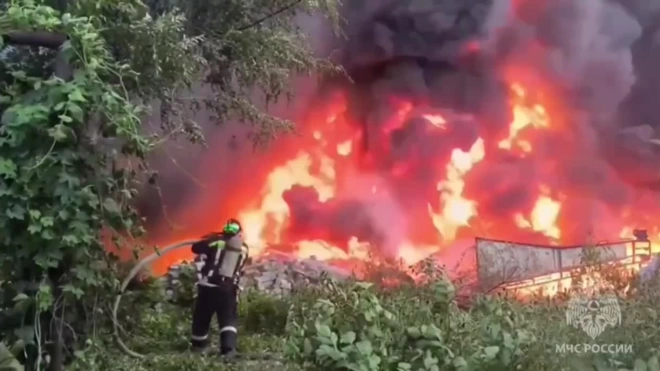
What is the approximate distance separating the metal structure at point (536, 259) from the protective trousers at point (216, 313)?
5.20 feet

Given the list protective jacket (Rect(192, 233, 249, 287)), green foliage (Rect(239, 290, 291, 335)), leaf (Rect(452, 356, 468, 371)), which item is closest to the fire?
green foliage (Rect(239, 290, 291, 335))

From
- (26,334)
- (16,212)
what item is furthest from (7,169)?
(26,334)

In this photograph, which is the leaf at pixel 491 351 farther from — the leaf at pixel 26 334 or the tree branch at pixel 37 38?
the tree branch at pixel 37 38

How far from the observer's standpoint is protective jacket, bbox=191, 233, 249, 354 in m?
4.02

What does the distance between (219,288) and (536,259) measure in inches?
78.5

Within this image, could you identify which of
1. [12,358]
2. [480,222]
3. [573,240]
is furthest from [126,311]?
[573,240]

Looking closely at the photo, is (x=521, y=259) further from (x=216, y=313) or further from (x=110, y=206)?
(x=110, y=206)

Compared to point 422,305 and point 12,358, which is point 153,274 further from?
point 422,305

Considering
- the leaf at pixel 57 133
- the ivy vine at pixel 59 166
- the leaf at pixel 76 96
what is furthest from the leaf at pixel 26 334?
the leaf at pixel 76 96

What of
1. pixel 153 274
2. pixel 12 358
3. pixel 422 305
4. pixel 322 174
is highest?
pixel 322 174

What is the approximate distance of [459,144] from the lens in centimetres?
475

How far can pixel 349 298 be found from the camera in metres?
2.64

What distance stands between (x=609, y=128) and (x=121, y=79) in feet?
10.3

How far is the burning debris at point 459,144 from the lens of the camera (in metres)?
4.51
